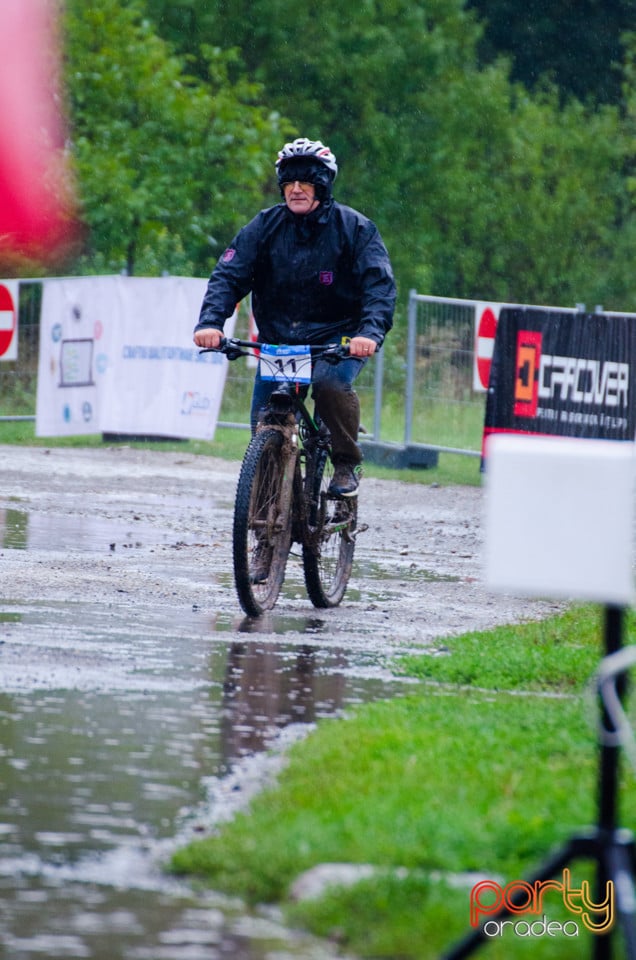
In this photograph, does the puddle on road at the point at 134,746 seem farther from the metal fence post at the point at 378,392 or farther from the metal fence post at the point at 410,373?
the metal fence post at the point at 378,392

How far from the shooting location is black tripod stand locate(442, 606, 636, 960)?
3.40 meters

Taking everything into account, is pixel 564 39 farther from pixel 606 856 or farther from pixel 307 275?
pixel 606 856

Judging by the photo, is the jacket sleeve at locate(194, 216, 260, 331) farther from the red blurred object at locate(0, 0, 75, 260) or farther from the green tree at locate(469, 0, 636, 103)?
the green tree at locate(469, 0, 636, 103)

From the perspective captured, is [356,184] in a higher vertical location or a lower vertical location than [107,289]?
higher

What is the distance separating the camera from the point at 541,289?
145 feet

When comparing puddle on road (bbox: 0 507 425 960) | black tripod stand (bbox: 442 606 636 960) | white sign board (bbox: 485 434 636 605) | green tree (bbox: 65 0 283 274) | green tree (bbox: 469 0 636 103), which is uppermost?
green tree (bbox: 469 0 636 103)

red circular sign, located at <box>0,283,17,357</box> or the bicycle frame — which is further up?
red circular sign, located at <box>0,283,17,357</box>

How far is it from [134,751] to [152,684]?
102 centimetres

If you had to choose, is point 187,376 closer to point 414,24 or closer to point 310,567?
point 310,567

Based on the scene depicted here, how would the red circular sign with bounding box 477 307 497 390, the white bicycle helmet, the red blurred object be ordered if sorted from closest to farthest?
the white bicycle helmet
the red circular sign with bounding box 477 307 497 390
the red blurred object

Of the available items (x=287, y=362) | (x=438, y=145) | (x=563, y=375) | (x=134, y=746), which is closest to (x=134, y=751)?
(x=134, y=746)

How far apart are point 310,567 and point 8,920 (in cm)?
472

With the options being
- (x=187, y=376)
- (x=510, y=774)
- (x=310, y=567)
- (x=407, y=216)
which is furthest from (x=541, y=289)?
(x=510, y=774)

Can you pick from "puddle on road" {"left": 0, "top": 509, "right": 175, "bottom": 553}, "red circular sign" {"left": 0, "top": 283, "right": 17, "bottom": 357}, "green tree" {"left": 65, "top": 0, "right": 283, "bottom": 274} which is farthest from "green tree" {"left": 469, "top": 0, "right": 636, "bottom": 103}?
"puddle on road" {"left": 0, "top": 509, "right": 175, "bottom": 553}
